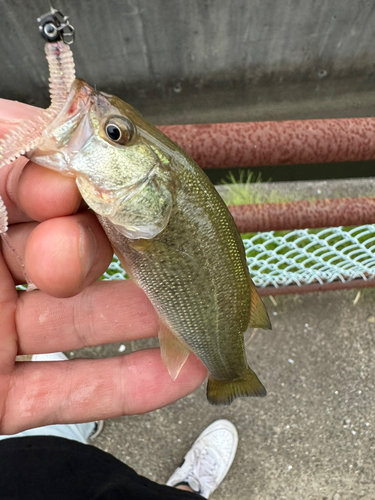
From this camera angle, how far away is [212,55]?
3801mm

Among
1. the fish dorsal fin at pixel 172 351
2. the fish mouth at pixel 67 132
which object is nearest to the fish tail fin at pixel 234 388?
the fish dorsal fin at pixel 172 351

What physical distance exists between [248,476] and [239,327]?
4.91ft

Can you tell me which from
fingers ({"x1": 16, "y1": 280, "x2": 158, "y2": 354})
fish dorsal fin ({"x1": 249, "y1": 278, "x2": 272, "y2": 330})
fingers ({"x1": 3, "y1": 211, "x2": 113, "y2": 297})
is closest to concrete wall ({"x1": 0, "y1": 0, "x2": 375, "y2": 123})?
fingers ({"x1": 16, "y1": 280, "x2": 158, "y2": 354})

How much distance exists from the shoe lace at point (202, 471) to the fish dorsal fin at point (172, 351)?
122 cm

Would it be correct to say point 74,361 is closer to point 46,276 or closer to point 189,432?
point 46,276

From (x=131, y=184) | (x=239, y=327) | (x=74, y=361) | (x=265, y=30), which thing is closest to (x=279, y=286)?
(x=239, y=327)

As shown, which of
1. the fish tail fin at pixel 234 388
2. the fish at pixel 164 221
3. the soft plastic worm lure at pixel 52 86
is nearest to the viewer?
the soft plastic worm lure at pixel 52 86

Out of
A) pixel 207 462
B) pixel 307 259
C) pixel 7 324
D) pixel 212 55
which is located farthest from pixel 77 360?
pixel 212 55

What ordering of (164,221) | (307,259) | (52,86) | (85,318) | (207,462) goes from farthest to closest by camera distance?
(307,259) → (207,462) → (85,318) → (164,221) → (52,86)

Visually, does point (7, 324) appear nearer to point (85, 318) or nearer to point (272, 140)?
point (85, 318)

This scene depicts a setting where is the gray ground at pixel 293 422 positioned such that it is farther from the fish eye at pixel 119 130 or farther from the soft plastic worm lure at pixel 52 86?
the soft plastic worm lure at pixel 52 86

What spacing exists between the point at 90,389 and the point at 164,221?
0.90 m

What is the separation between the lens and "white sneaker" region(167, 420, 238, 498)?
95.9 inches

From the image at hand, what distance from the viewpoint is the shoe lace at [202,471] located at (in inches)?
96.3
